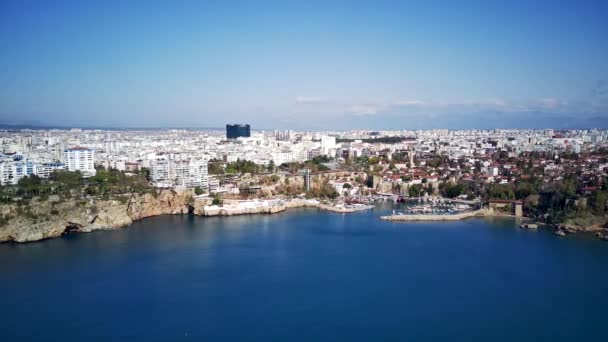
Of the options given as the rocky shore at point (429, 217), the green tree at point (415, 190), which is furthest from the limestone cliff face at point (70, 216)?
the green tree at point (415, 190)

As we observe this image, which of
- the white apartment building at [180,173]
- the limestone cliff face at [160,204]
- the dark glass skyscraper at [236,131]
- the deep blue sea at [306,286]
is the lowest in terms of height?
the deep blue sea at [306,286]

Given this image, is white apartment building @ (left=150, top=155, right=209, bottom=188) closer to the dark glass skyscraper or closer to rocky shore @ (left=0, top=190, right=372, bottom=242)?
rocky shore @ (left=0, top=190, right=372, bottom=242)

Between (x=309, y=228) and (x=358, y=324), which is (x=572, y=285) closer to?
(x=358, y=324)

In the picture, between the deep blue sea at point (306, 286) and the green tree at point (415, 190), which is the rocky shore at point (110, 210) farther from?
the green tree at point (415, 190)

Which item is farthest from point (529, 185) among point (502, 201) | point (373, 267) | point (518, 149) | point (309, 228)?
point (518, 149)

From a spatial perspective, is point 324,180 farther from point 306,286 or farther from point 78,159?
point 306,286

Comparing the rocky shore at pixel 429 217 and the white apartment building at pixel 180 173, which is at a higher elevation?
the white apartment building at pixel 180 173

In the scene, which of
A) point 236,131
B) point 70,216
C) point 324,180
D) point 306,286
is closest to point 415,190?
point 324,180

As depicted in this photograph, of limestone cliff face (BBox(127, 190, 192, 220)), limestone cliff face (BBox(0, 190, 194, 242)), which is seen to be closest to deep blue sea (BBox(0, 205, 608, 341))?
limestone cliff face (BBox(0, 190, 194, 242))
